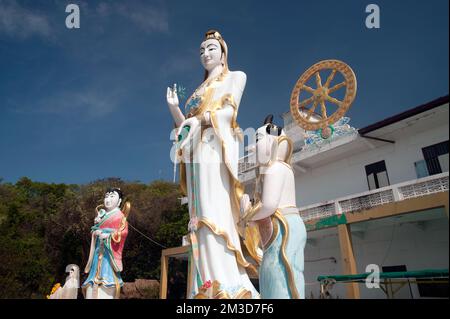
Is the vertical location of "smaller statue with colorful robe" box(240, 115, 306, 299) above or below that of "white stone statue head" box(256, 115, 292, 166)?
below

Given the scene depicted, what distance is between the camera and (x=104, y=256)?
569 cm

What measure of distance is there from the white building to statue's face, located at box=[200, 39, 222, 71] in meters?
4.38

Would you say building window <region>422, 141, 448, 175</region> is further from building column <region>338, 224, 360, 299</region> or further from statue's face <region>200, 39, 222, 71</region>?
statue's face <region>200, 39, 222, 71</region>

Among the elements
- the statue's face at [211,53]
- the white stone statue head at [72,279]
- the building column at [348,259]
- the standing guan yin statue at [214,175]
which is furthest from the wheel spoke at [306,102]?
the white stone statue head at [72,279]

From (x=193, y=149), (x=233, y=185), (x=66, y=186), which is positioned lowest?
(x=233, y=185)

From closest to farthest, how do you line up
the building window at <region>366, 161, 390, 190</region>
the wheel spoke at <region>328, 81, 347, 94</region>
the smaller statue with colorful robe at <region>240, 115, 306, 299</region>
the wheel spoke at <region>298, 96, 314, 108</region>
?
the smaller statue with colorful robe at <region>240, 115, 306, 299</region> → the wheel spoke at <region>328, 81, 347, 94</region> → the wheel spoke at <region>298, 96, 314, 108</region> → the building window at <region>366, 161, 390, 190</region>

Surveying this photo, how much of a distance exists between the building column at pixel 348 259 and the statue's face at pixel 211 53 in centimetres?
532

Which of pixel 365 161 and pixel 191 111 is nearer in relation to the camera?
pixel 191 111

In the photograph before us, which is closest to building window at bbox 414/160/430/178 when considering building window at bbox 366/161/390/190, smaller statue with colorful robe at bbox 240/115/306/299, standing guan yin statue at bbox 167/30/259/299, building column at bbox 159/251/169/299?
building window at bbox 366/161/390/190

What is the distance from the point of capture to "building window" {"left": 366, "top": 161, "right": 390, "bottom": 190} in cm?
1032

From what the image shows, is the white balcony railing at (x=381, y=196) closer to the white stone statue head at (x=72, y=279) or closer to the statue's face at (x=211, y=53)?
the statue's face at (x=211, y=53)
